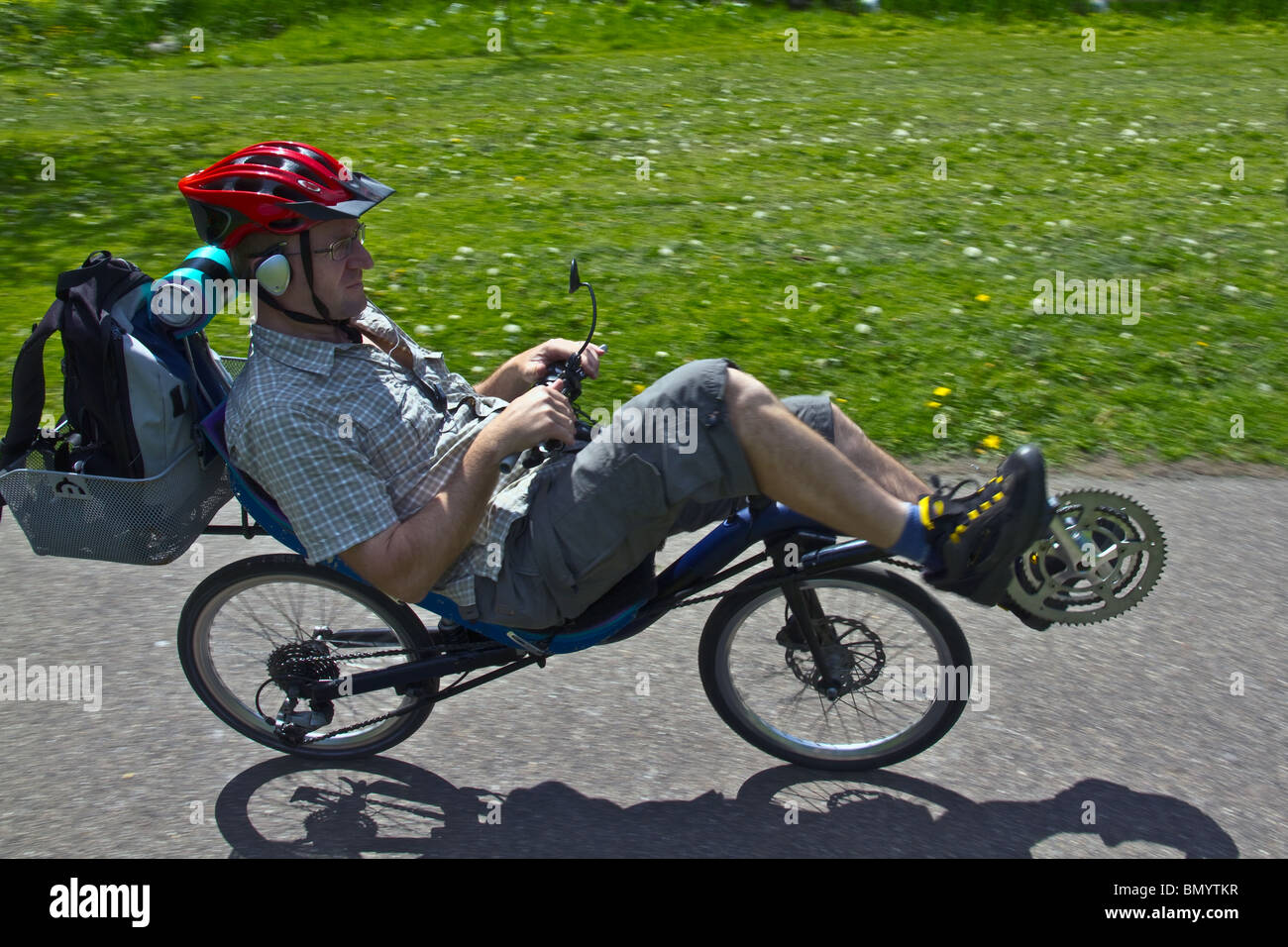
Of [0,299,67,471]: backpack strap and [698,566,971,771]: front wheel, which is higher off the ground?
[0,299,67,471]: backpack strap

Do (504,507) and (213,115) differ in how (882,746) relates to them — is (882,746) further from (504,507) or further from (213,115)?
(213,115)

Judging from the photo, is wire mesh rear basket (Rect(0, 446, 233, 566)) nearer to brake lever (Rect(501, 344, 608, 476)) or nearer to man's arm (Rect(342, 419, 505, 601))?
man's arm (Rect(342, 419, 505, 601))

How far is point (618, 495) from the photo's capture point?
308 cm

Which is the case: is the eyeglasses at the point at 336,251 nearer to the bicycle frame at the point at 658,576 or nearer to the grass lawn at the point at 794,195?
the bicycle frame at the point at 658,576

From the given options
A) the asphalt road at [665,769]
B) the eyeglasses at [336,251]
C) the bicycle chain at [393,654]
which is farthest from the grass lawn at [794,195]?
the eyeglasses at [336,251]

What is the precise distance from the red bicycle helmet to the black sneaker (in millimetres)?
1670

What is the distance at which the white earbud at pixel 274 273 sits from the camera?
3.11 meters

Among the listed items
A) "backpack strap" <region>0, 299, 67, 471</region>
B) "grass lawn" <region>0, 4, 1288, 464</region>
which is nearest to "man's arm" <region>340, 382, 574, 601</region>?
"backpack strap" <region>0, 299, 67, 471</region>

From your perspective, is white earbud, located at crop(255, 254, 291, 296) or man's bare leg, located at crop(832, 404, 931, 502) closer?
white earbud, located at crop(255, 254, 291, 296)

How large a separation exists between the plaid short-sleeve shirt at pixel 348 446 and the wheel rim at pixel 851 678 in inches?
30.8

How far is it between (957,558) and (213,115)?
9.03m

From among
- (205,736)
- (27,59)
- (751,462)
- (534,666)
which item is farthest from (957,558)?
(27,59)

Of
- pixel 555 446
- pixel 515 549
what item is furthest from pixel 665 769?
pixel 555 446

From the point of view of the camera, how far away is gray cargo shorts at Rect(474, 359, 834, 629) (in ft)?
9.98
